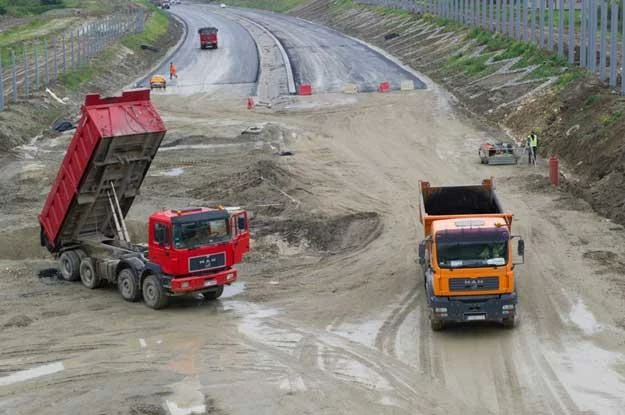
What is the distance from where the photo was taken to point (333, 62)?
79.6 m

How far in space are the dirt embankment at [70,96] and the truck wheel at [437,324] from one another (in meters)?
28.9

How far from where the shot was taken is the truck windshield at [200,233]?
2630 cm

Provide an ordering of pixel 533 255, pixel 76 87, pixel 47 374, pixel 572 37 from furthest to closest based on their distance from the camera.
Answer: pixel 76 87
pixel 572 37
pixel 533 255
pixel 47 374

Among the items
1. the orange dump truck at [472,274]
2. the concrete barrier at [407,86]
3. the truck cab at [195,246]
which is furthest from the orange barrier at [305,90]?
the orange dump truck at [472,274]

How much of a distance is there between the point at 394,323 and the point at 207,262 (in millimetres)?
4875

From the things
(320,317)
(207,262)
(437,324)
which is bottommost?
(320,317)

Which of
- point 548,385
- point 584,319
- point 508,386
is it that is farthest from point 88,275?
point 548,385

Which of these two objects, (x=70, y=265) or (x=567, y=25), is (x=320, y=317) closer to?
(x=70, y=265)

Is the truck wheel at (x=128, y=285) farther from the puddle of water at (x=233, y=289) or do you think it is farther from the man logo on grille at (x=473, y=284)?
the man logo on grille at (x=473, y=284)

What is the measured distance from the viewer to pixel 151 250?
2692 centimetres

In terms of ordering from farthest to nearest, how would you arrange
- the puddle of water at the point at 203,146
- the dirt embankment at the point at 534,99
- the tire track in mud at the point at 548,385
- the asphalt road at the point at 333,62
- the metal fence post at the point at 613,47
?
the asphalt road at the point at 333,62, the puddle of water at the point at 203,146, the metal fence post at the point at 613,47, the dirt embankment at the point at 534,99, the tire track in mud at the point at 548,385

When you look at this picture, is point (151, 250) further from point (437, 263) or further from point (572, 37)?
point (572, 37)

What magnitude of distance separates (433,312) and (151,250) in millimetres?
7312

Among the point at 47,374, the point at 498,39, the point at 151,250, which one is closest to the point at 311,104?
the point at 498,39
